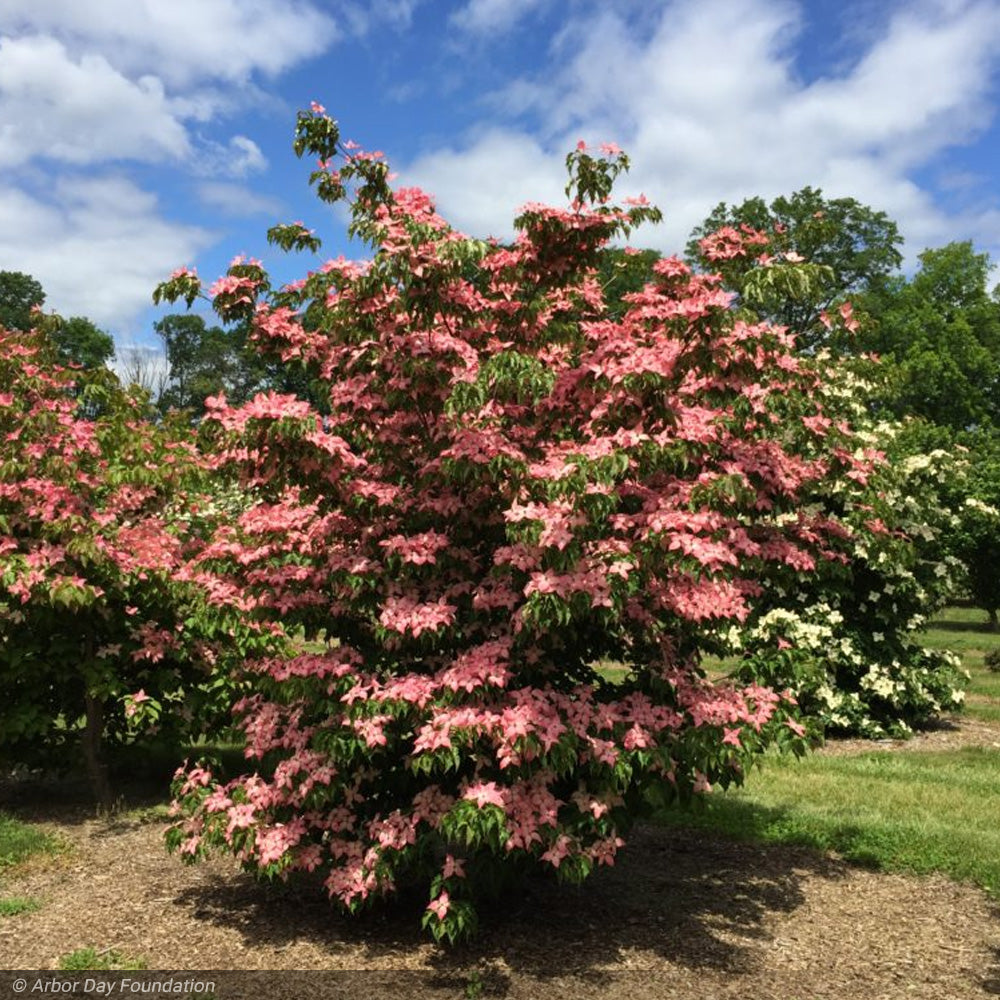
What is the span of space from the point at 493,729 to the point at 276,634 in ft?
11.8

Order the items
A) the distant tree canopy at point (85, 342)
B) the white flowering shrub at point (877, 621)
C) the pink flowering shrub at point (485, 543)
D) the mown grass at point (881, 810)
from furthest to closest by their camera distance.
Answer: the distant tree canopy at point (85, 342) < the white flowering shrub at point (877, 621) < the mown grass at point (881, 810) < the pink flowering shrub at point (485, 543)

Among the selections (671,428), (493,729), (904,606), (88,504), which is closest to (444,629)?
(493,729)

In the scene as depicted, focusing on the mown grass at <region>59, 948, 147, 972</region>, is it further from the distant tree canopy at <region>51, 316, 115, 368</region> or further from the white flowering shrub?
the distant tree canopy at <region>51, 316, 115, 368</region>

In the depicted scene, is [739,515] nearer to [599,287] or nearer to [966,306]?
[599,287]

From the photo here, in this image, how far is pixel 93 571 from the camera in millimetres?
8094

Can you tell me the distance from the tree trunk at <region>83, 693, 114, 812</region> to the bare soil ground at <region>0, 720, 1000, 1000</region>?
4.31 ft

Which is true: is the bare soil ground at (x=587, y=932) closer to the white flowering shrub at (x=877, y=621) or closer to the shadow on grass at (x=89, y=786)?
the shadow on grass at (x=89, y=786)

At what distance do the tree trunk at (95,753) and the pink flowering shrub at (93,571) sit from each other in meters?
0.01

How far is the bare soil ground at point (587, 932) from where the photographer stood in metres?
5.21

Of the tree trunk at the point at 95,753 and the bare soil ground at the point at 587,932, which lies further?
the tree trunk at the point at 95,753

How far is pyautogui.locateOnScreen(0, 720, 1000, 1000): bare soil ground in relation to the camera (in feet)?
17.1

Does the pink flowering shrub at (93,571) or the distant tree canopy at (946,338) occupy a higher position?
the distant tree canopy at (946,338)
